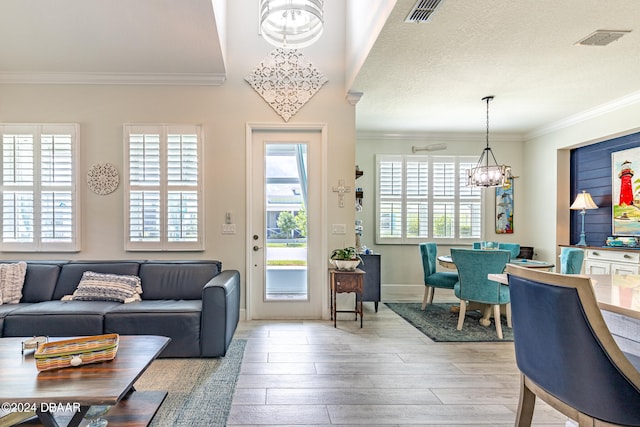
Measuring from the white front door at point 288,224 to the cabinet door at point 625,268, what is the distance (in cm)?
337

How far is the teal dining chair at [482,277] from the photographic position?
368cm

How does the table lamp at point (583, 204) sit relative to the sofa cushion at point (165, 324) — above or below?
above

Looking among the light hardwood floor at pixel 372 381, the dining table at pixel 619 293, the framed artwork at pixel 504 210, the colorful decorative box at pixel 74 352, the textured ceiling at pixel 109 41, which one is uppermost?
the textured ceiling at pixel 109 41

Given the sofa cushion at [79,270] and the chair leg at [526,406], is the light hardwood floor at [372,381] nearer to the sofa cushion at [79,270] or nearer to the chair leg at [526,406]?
the chair leg at [526,406]

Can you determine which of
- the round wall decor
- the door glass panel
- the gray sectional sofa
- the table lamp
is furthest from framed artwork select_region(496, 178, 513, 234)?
the round wall decor

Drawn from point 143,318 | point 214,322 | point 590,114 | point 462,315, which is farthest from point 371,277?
point 590,114

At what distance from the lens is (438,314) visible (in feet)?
14.9

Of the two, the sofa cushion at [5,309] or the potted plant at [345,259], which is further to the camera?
the potted plant at [345,259]

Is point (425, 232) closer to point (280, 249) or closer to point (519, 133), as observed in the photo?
point (519, 133)

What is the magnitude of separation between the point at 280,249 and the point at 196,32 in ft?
8.02

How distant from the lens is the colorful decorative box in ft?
6.10

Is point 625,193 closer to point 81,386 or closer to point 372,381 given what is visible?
point 372,381

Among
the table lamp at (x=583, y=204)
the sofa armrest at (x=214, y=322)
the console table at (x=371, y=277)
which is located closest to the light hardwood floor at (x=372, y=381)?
the sofa armrest at (x=214, y=322)

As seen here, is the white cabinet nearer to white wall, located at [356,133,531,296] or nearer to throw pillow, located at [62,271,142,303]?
white wall, located at [356,133,531,296]
